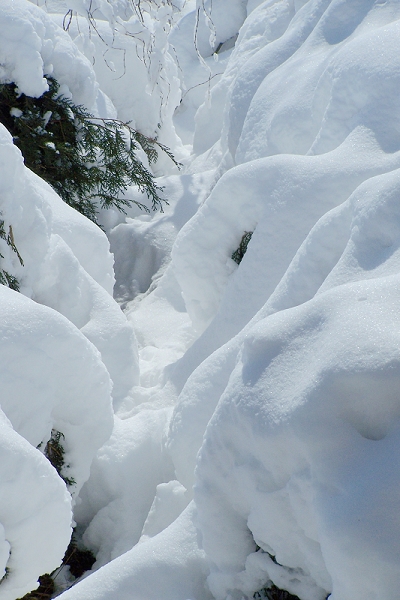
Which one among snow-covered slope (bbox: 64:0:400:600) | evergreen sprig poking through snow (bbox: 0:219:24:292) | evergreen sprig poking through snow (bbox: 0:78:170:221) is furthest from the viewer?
evergreen sprig poking through snow (bbox: 0:78:170:221)

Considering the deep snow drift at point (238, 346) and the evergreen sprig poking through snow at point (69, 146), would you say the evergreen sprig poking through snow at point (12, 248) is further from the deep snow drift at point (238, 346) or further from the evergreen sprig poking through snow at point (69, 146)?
the evergreen sprig poking through snow at point (69, 146)

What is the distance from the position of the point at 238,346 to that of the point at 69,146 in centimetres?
353

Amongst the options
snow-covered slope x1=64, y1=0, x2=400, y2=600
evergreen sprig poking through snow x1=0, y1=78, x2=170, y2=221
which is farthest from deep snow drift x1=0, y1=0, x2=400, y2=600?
evergreen sprig poking through snow x1=0, y1=78, x2=170, y2=221

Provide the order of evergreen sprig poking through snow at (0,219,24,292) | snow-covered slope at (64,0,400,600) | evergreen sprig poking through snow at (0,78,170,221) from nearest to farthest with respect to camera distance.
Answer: snow-covered slope at (64,0,400,600), evergreen sprig poking through snow at (0,219,24,292), evergreen sprig poking through snow at (0,78,170,221)

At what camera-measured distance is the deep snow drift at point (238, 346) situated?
1.75 m

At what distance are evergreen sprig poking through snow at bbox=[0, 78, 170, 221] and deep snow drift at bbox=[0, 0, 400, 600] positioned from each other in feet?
0.87

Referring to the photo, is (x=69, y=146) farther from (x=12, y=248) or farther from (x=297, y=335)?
(x=297, y=335)

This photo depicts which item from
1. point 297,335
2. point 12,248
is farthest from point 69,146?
point 297,335

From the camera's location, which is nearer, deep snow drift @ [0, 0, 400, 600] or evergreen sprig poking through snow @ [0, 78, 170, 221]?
deep snow drift @ [0, 0, 400, 600]

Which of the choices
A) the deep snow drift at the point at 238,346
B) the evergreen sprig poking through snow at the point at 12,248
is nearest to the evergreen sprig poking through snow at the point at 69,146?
the deep snow drift at the point at 238,346

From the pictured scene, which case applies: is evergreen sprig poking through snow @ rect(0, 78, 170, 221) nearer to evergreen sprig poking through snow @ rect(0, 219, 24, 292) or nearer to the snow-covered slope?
the snow-covered slope

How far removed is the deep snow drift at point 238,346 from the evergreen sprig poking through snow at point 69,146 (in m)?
0.26

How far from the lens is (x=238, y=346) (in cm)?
319

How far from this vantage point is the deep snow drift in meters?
1.75
